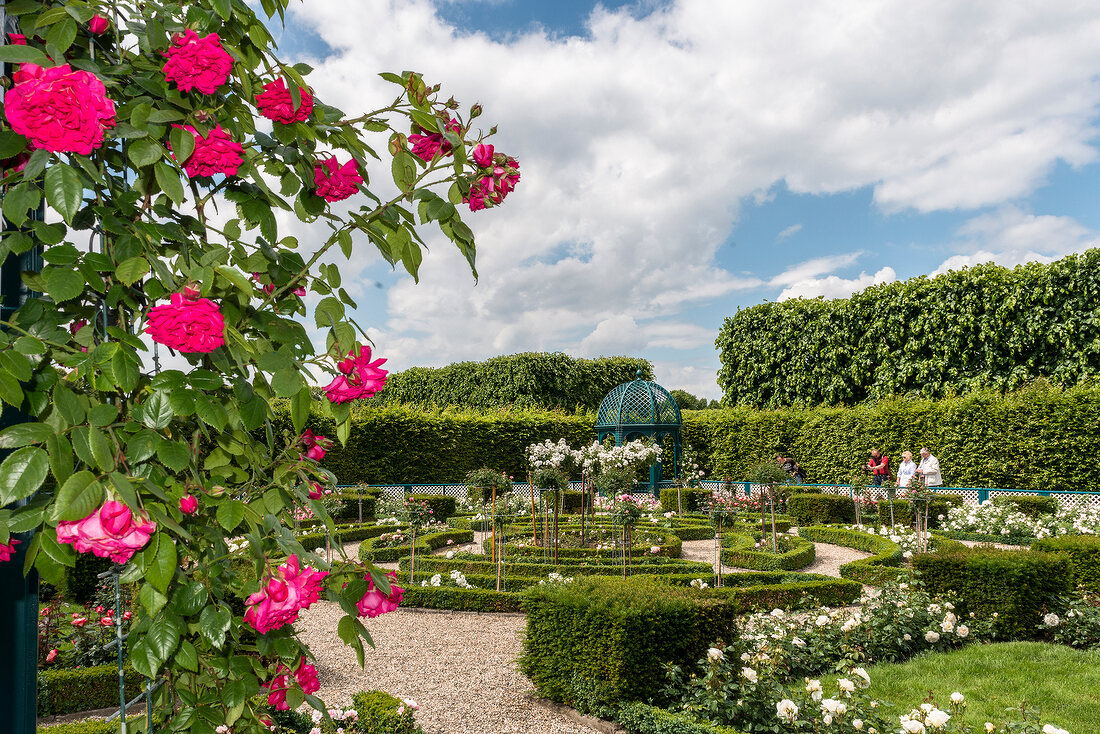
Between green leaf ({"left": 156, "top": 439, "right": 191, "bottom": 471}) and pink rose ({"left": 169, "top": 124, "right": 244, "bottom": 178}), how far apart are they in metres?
0.52

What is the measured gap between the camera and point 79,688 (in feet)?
16.4

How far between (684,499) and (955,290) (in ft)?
29.5

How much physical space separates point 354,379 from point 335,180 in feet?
1.51

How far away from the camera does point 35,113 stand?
3.29 feet

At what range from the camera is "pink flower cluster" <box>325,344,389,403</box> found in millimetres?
1370

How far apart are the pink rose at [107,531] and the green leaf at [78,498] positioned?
0.01m

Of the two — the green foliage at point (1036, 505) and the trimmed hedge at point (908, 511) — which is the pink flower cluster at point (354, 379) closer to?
the trimmed hedge at point (908, 511)

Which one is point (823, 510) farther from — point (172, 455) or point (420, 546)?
point (172, 455)

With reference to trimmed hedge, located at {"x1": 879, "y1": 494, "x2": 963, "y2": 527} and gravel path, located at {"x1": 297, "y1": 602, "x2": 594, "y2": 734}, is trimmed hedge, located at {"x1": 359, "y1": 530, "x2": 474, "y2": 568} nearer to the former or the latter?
gravel path, located at {"x1": 297, "y1": 602, "x2": 594, "y2": 734}

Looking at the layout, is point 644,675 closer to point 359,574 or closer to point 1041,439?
point 359,574

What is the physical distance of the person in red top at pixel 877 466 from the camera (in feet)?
48.0

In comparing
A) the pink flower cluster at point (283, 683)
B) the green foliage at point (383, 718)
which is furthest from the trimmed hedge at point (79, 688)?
the pink flower cluster at point (283, 683)

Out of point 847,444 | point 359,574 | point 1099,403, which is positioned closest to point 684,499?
point 847,444

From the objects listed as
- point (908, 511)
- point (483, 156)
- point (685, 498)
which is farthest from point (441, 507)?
point (483, 156)
